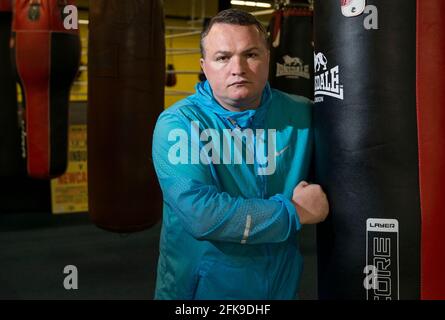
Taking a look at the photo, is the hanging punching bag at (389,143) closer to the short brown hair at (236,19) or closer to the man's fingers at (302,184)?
the man's fingers at (302,184)

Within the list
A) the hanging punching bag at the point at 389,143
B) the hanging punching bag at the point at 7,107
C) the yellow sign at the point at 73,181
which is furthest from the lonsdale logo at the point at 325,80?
the yellow sign at the point at 73,181

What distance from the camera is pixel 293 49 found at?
11.5 feet

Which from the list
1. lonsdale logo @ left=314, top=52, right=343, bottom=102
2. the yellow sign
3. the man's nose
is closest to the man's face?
the man's nose

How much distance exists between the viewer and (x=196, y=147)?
44.4 inches

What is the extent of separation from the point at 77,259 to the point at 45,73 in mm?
1409

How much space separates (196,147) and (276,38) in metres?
2.58

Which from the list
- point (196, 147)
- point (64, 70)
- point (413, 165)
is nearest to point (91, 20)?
point (64, 70)

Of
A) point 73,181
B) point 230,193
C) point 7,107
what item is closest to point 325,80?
point 230,193

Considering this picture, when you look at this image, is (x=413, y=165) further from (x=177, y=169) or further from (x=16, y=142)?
(x=16, y=142)

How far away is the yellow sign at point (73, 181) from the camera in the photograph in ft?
15.6

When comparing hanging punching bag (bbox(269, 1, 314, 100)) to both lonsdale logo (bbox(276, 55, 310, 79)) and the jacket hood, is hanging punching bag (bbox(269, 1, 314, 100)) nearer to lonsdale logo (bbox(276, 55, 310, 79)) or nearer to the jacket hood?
lonsdale logo (bbox(276, 55, 310, 79))

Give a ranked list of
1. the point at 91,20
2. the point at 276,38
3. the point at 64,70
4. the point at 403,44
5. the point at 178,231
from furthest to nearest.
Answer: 1. the point at 276,38
2. the point at 64,70
3. the point at 91,20
4. the point at 178,231
5. the point at 403,44

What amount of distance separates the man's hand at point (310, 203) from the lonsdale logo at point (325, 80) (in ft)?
0.69

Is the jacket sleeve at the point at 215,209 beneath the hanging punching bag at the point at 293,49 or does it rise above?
beneath
